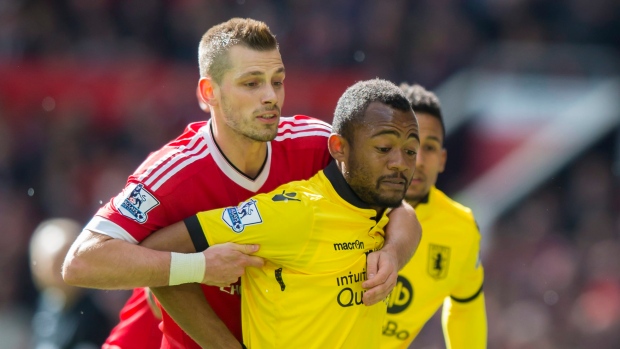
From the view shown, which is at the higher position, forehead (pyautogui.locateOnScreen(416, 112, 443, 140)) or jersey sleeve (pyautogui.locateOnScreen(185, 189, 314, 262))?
forehead (pyautogui.locateOnScreen(416, 112, 443, 140))

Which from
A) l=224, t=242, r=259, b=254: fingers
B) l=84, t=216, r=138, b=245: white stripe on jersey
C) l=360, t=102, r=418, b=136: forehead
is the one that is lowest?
l=84, t=216, r=138, b=245: white stripe on jersey

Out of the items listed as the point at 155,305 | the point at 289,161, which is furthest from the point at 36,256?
the point at 289,161

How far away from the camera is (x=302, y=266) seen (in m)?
3.96

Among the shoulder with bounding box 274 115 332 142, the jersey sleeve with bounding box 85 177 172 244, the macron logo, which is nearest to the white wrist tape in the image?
the jersey sleeve with bounding box 85 177 172 244

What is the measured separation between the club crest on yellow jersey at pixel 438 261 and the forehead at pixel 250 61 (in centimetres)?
179

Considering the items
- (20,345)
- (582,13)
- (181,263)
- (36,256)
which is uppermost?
(582,13)

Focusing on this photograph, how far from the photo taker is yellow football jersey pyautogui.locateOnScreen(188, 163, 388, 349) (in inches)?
155

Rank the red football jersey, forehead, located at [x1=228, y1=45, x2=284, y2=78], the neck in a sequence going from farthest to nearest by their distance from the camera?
1. the neck
2. forehead, located at [x1=228, y1=45, x2=284, y2=78]
3. the red football jersey

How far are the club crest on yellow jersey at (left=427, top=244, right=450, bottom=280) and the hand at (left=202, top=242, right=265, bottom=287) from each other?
1850 millimetres

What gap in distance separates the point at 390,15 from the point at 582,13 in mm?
2547

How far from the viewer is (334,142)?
164 inches

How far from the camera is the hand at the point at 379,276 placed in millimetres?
3949

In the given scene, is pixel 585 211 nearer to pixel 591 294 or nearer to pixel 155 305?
pixel 591 294

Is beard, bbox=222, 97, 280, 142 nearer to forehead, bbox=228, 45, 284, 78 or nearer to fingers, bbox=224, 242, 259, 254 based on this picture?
forehead, bbox=228, 45, 284, 78
